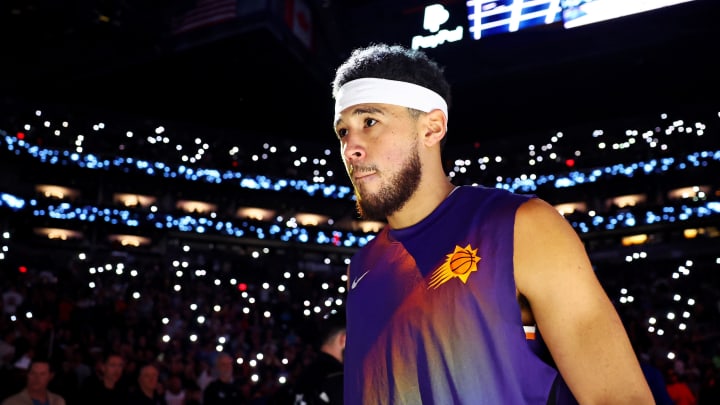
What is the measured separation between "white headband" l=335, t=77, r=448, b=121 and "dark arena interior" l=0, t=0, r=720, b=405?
687 centimetres

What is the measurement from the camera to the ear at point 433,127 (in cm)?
210

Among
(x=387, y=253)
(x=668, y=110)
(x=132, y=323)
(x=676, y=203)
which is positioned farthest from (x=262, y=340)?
(x=668, y=110)

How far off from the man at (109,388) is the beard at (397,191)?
6187 mm

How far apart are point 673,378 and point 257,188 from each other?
30.5 meters

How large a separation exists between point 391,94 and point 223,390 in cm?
753

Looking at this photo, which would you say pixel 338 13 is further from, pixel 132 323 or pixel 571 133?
pixel 571 133

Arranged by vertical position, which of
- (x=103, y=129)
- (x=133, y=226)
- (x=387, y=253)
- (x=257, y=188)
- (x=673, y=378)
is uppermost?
(x=103, y=129)

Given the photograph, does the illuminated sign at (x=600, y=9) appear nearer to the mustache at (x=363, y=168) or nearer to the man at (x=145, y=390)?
the man at (x=145, y=390)

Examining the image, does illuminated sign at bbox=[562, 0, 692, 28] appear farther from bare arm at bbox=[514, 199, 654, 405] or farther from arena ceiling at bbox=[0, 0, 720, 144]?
Answer: bare arm at bbox=[514, 199, 654, 405]

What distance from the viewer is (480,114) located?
1394 inches

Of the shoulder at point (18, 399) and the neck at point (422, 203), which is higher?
the neck at point (422, 203)

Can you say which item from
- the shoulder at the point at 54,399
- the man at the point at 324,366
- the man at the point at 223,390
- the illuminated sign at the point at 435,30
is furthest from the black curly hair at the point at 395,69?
the illuminated sign at the point at 435,30

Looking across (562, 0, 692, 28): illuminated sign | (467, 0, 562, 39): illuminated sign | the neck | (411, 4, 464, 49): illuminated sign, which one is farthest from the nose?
(411, 4, 464, 49): illuminated sign

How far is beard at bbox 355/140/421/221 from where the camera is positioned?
2.03 m
